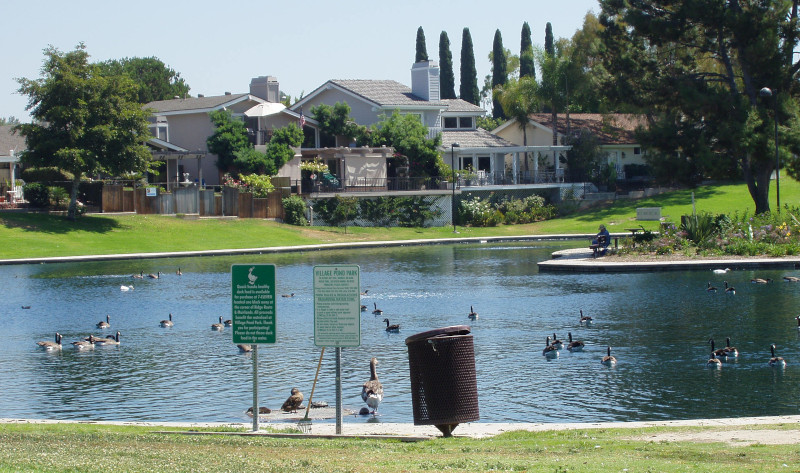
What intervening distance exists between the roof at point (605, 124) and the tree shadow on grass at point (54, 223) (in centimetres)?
4193

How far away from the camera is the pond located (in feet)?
60.0

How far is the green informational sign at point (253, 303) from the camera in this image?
1396 centimetres

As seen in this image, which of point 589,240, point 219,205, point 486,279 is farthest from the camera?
point 219,205

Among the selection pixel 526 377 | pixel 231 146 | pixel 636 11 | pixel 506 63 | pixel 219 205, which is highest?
pixel 506 63

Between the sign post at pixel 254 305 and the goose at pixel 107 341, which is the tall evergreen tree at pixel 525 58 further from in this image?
the sign post at pixel 254 305

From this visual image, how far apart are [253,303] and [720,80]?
47031 millimetres

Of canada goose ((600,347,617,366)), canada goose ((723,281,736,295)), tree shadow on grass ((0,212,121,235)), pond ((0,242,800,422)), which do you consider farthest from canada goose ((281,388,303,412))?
tree shadow on grass ((0,212,121,235))

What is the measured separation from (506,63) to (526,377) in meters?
97.9

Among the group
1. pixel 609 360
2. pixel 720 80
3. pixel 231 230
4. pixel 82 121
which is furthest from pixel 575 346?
pixel 82 121

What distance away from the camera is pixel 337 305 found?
45.5ft

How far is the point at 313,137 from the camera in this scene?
7669 cm

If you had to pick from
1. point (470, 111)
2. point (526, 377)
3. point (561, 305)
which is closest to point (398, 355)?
point (526, 377)

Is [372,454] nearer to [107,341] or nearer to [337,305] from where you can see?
[337,305]

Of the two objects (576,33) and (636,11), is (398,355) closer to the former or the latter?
(636,11)
